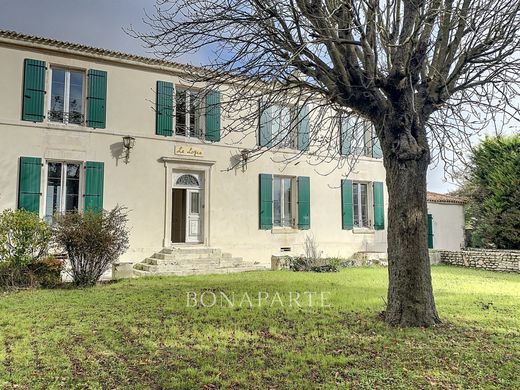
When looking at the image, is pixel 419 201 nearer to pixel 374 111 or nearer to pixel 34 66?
pixel 374 111

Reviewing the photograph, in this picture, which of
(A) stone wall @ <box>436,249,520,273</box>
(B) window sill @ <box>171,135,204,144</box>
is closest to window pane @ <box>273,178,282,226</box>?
(B) window sill @ <box>171,135,204,144</box>

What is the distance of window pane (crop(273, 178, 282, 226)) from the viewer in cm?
1370

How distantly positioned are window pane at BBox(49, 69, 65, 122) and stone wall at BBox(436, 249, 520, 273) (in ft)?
45.8

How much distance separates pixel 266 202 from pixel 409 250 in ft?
26.9

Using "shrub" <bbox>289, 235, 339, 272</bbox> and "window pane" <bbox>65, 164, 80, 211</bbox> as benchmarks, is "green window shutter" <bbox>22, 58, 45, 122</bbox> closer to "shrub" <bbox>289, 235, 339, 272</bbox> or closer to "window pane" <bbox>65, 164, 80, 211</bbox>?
"window pane" <bbox>65, 164, 80, 211</bbox>

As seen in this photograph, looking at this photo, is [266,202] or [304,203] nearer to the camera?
[266,202]

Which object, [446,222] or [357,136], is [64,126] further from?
[446,222]

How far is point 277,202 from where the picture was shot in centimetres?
1381

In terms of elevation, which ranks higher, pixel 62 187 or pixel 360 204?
pixel 62 187

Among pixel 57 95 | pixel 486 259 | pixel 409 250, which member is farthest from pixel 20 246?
pixel 486 259

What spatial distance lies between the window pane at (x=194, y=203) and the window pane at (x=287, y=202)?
125 inches

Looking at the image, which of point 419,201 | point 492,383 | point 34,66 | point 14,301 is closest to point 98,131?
point 34,66

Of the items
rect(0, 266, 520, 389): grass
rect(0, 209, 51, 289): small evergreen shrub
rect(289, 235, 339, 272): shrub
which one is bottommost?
rect(0, 266, 520, 389): grass

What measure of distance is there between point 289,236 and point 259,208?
1.52 meters
